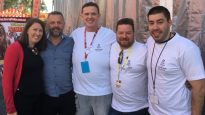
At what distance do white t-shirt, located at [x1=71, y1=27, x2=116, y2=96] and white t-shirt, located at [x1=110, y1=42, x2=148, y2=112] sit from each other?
8.0 inches

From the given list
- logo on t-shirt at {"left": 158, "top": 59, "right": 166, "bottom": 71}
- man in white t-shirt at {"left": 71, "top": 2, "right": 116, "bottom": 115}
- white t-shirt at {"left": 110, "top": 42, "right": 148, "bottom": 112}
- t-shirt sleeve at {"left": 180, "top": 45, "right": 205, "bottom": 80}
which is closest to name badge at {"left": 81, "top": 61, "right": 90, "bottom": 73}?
man in white t-shirt at {"left": 71, "top": 2, "right": 116, "bottom": 115}

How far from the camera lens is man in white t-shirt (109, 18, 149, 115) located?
3062 millimetres

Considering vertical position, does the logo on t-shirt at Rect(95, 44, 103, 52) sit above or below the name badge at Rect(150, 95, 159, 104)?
above

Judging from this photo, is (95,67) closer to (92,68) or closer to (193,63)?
(92,68)

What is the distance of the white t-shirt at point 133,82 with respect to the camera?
120 inches

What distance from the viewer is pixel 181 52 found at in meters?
2.54

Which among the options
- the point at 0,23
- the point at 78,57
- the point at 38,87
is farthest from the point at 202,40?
the point at 0,23

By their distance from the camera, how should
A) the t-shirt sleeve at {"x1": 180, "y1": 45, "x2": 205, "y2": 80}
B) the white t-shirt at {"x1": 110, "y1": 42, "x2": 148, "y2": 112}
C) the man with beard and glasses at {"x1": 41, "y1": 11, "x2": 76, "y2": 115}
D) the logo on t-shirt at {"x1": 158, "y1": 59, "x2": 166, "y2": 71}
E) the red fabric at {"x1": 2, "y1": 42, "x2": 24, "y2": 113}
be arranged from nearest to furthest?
the t-shirt sleeve at {"x1": 180, "y1": 45, "x2": 205, "y2": 80}
the logo on t-shirt at {"x1": 158, "y1": 59, "x2": 166, "y2": 71}
the white t-shirt at {"x1": 110, "y1": 42, "x2": 148, "y2": 112}
the red fabric at {"x1": 2, "y1": 42, "x2": 24, "y2": 113}
the man with beard and glasses at {"x1": 41, "y1": 11, "x2": 76, "y2": 115}

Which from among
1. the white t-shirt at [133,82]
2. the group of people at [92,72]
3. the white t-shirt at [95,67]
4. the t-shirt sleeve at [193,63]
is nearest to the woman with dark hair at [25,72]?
the group of people at [92,72]

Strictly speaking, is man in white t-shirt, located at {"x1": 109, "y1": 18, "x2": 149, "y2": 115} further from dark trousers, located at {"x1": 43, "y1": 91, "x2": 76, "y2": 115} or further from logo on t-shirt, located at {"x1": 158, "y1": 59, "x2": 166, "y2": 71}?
dark trousers, located at {"x1": 43, "y1": 91, "x2": 76, "y2": 115}

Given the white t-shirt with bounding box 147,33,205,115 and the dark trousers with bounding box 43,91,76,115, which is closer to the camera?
the white t-shirt with bounding box 147,33,205,115

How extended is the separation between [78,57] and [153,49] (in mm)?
910

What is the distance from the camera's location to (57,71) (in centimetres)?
344

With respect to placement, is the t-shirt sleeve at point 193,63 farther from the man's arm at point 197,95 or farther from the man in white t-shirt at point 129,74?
the man in white t-shirt at point 129,74
